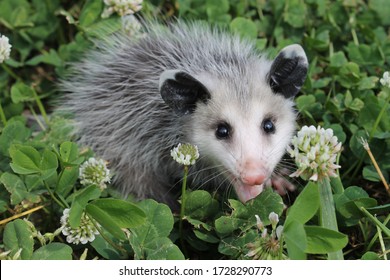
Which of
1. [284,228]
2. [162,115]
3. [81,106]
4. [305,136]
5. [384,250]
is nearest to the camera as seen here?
[284,228]

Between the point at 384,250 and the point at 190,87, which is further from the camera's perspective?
the point at 190,87

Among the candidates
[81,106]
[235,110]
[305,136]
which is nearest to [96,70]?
[81,106]

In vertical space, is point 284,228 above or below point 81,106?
above

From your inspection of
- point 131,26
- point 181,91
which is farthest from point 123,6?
point 181,91

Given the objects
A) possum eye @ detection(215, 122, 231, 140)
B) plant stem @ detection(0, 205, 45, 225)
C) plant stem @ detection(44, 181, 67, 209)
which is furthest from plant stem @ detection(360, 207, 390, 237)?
plant stem @ detection(0, 205, 45, 225)

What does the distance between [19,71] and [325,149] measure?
1.87 meters

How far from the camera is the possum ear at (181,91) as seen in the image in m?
2.18

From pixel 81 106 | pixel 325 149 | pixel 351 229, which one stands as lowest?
pixel 351 229

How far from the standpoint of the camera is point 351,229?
223cm

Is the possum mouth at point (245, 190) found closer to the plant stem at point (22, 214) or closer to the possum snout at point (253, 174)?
the possum snout at point (253, 174)

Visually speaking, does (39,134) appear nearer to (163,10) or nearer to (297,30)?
(163,10)

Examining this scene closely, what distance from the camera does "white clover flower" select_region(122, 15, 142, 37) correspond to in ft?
9.00

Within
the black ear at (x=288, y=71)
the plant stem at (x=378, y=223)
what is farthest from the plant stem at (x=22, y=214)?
the plant stem at (x=378, y=223)

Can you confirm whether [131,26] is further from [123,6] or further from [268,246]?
[268,246]
